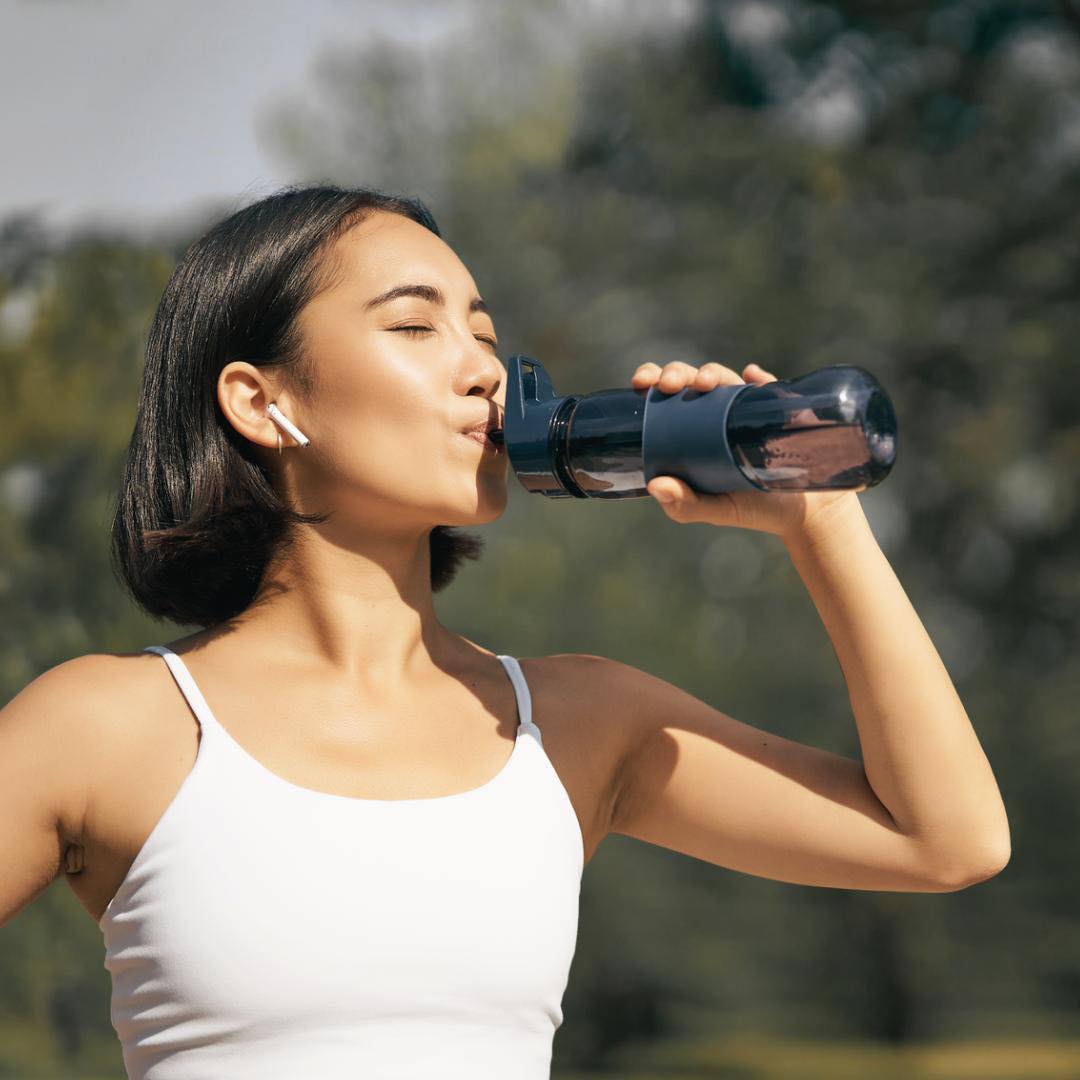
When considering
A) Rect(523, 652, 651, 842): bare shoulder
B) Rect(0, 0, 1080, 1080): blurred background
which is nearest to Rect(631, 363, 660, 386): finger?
Rect(523, 652, 651, 842): bare shoulder

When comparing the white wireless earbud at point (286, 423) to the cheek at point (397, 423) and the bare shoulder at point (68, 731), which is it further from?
the bare shoulder at point (68, 731)

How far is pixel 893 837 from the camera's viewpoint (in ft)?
4.68

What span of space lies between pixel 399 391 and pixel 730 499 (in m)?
0.31

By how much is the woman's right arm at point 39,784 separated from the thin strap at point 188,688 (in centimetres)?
8

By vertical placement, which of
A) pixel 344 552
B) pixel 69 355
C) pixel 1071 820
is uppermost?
pixel 344 552

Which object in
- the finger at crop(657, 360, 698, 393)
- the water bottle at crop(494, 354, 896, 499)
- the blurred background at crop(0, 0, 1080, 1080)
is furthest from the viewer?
the blurred background at crop(0, 0, 1080, 1080)

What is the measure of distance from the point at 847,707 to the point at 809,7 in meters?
2.98

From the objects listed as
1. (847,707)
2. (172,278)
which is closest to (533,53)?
(847,707)

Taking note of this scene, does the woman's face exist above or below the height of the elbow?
above

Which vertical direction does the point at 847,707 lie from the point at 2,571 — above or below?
below

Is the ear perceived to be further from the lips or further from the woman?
the lips

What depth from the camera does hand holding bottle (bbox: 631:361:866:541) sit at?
1.27m

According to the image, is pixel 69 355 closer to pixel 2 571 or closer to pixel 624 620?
pixel 2 571

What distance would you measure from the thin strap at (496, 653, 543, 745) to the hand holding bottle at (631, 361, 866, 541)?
0.25 meters
